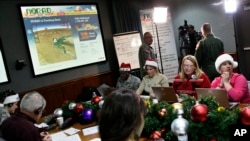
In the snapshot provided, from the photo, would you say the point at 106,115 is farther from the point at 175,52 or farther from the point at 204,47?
the point at 175,52

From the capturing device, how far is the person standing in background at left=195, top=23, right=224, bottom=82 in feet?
13.9

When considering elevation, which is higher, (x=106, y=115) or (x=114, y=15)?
(x=114, y=15)

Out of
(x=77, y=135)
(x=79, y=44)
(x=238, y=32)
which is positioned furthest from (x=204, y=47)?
(x=77, y=135)

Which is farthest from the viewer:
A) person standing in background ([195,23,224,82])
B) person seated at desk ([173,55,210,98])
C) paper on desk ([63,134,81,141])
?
person standing in background ([195,23,224,82])

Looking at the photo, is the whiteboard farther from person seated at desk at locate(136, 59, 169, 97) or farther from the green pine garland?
the green pine garland

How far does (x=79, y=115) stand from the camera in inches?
105

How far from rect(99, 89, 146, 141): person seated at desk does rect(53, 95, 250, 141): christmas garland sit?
629mm

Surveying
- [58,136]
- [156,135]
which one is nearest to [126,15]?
[58,136]

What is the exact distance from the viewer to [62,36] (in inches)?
195

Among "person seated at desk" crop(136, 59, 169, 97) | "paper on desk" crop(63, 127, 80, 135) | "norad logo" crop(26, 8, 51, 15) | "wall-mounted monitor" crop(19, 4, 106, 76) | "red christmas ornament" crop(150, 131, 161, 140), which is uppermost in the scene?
"norad logo" crop(26, 8, 51, 15)

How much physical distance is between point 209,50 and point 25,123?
10.7 feet

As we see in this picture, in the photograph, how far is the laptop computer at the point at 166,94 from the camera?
2.32 meters

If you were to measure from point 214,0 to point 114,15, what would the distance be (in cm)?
213

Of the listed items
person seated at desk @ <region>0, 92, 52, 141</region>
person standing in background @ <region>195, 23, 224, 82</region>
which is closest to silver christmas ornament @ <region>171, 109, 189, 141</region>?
person seated at desk @ <region>0, 92, 52, 141</region>
